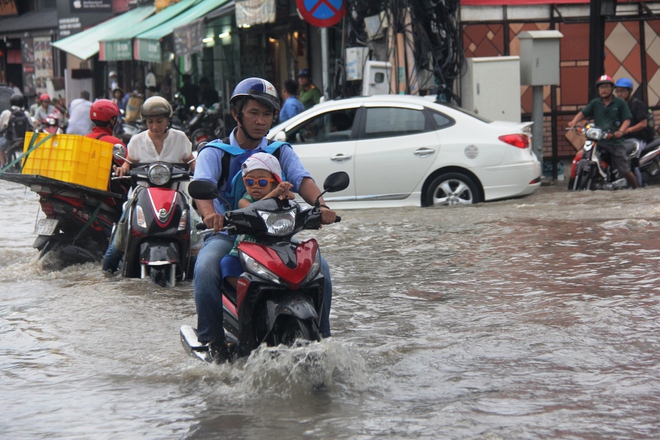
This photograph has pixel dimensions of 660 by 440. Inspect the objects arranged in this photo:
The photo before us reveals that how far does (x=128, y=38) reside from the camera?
23.5 meters

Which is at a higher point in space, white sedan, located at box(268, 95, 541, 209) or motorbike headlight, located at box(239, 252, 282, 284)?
white sedan, located at box(268, 95, 541, 209)

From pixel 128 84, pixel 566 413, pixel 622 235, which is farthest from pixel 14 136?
pixel 566 413

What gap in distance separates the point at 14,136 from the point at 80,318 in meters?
16.0

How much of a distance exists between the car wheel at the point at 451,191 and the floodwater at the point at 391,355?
2417mm

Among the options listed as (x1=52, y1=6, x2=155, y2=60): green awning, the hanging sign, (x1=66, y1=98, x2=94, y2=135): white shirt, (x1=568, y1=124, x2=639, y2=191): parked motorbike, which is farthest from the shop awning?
(x1=568, y1=124, x2=639, y2=191): parked motorbike

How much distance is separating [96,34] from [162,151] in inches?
867

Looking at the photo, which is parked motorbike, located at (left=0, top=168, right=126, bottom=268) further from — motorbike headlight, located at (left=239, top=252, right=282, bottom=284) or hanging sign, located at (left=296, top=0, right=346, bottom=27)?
hanging sign, located at (left=296, top=0, right=346, bottom=27)

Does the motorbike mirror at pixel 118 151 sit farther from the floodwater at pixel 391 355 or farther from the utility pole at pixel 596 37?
the utility pole at pixel 596 37

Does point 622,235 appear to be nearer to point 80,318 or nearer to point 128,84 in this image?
point 80,318

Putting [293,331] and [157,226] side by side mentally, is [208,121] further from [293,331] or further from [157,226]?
[293,331]

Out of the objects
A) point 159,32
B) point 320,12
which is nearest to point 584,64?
point 320,12

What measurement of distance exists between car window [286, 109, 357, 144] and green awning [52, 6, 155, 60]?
15.6m

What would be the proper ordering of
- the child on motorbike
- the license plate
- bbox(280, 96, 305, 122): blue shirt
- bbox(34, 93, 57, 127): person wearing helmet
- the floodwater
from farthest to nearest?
bbox(34, 93, 57, 127): person wearing helmet < bbox(280, 96, 305, 122): blue shirt < the license plate < the child on motorbike < the floodwater

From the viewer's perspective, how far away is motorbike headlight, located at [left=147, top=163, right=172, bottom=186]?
7.76m
